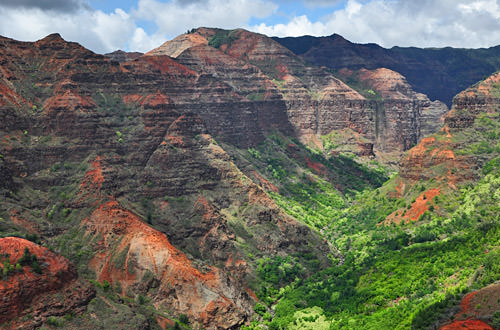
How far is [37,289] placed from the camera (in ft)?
306

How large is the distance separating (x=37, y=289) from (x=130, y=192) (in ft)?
158

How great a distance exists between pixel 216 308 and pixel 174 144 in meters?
46.9

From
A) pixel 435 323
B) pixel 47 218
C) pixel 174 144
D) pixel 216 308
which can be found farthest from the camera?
pixel 174 144

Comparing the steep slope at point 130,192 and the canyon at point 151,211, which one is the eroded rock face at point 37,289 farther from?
the steep slope at point 130,192

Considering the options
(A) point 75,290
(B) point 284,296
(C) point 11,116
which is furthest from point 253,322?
(C) point 11,116

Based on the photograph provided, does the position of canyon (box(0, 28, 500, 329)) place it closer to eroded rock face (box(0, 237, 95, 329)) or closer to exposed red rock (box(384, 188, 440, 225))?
eroded rock face (box(0, 237, 95, 329))

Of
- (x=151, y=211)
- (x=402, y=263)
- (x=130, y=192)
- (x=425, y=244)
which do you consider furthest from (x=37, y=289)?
(x=425, y=244)

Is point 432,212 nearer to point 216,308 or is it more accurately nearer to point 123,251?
point 216,308

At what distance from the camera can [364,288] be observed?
130750 mm

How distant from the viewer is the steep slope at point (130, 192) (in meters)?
120

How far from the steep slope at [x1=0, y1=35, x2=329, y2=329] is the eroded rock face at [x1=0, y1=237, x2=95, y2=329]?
4906 mm

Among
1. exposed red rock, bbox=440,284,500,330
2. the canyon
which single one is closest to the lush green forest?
the canyon

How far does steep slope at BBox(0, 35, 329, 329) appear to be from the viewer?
12031cm

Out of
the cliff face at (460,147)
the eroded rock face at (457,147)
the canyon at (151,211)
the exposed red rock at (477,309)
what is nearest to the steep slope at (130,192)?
the canyon at (151,211)
